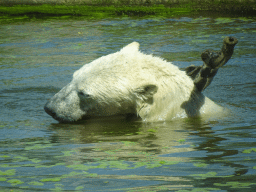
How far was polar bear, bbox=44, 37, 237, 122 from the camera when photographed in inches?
197

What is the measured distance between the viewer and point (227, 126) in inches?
198

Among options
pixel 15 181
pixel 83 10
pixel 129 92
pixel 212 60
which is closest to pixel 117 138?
pixel 129 92

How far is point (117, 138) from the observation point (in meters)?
4.54

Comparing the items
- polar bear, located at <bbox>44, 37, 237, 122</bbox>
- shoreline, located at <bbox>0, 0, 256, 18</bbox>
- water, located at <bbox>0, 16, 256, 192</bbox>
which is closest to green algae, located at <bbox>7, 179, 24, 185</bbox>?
water, located at <bbox>0, 16, 256, 192</bbox>

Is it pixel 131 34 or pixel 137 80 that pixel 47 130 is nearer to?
pixel 137 80

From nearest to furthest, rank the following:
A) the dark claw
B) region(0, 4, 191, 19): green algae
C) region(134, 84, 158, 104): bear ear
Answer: the dark claw → region(134, 84, 158, 104): bear ear → region(0, 4, 191, 19): green algae

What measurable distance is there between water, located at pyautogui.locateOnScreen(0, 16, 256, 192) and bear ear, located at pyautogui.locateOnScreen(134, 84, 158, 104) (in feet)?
1.32

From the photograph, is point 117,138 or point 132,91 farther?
point 132,91

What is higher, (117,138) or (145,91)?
(145,91)

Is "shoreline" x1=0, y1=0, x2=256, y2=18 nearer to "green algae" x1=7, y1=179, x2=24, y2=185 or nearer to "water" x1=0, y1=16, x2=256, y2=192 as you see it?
"water" x1=0, y1=16, x2=256, y2=192

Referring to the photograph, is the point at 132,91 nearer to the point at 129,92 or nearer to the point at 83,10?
the point at 129,92

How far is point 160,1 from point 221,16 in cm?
280

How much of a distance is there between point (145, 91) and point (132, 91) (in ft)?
0.54

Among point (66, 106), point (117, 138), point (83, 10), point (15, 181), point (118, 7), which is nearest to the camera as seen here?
point (15, 181)
